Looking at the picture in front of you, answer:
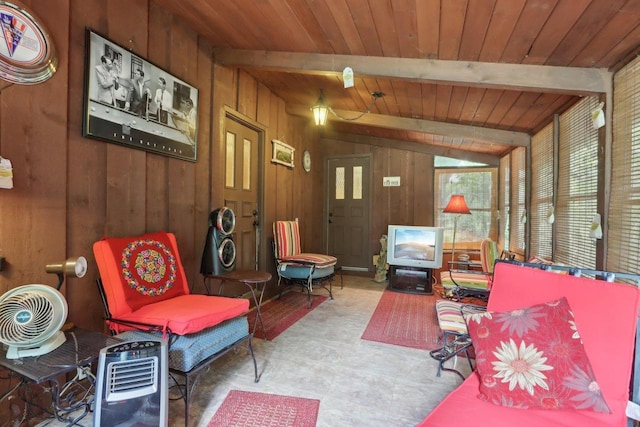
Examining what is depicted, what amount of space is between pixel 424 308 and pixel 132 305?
3.12m

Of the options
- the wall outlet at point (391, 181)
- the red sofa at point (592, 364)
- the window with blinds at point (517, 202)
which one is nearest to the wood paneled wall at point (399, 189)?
the wall outlet at point (391, 181)

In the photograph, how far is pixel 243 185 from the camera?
143 inches

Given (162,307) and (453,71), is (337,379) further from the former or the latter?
(453,71)

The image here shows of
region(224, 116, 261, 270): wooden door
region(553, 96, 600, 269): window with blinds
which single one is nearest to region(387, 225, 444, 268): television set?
region(553, 96, 600, 269): window with blinds

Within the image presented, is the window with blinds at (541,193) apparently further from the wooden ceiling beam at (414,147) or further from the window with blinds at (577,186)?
the wooden ceiling beam at (414,147)

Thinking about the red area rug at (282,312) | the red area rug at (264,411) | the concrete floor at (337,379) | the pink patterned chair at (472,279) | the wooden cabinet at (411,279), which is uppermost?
the pink patterned chair at (472,279)

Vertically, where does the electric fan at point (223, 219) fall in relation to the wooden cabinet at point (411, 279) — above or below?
above

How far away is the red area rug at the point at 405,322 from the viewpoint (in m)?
2.73

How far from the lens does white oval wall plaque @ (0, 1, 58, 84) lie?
146cm

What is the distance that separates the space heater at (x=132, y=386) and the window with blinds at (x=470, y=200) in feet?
16.1

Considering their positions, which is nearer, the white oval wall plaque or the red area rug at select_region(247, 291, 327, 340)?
the white oval wall plaque

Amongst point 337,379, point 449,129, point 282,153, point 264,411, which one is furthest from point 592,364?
point 282,153

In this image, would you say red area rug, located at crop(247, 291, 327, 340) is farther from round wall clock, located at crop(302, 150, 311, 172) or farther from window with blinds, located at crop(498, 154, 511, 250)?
window with blinds, located at crop(498, 154, 511, 250)

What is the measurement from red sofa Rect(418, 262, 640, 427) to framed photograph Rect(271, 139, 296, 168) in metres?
3.42
